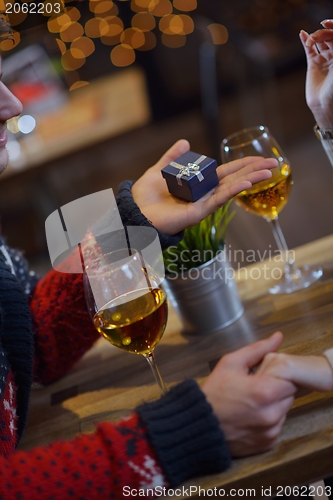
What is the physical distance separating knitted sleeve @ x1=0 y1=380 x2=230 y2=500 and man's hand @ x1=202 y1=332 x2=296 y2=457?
16 millimetres

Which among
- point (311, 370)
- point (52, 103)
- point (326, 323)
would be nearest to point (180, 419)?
point (311, 370)

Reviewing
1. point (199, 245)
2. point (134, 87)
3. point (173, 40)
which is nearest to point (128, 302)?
point (199, 245)

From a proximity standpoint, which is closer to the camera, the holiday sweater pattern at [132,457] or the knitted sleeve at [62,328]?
the holiday sweater pattern at [132,457]

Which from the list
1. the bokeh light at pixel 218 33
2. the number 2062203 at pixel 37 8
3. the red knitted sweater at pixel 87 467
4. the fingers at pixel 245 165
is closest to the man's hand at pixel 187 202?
the fingers at pixel 245 165

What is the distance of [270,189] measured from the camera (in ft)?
3.36

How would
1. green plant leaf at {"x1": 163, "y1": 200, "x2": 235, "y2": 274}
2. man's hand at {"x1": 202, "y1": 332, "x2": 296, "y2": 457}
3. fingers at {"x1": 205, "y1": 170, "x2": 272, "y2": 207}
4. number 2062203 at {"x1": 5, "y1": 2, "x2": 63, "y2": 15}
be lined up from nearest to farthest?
man's hand at {"x1": 202, "y1": 332, "x2": 296, "y2": 457} < fingers at {"x1": 205, "y1": 170, "x2": 272, "y2": 207} < green plant leaf at {"x1": 163, "y1": 200, "x2": 235, "y2": 274} < number 2062203 at {"x1": 5, "y1": 2, "x2": 63, "y2": 15}

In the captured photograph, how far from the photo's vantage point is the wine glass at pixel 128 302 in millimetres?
742

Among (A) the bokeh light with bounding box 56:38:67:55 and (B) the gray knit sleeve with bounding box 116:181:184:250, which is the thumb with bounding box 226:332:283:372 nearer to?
(B) the gray knit sleeve with bounding box 116:181:184:250

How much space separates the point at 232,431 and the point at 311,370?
0.12 m

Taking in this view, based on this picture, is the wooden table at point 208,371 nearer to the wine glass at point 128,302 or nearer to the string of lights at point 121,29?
the wine glass at point 128,302

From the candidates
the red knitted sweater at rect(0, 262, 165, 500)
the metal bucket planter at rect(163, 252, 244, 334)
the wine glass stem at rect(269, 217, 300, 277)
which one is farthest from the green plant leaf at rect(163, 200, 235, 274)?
the red knitted sweater at rect(0, 262, 165, 500)

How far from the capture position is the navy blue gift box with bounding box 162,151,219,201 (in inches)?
36.7

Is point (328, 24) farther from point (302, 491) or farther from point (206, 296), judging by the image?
point (302, 491)

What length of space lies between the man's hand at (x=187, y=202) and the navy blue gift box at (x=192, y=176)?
0.01 metres
